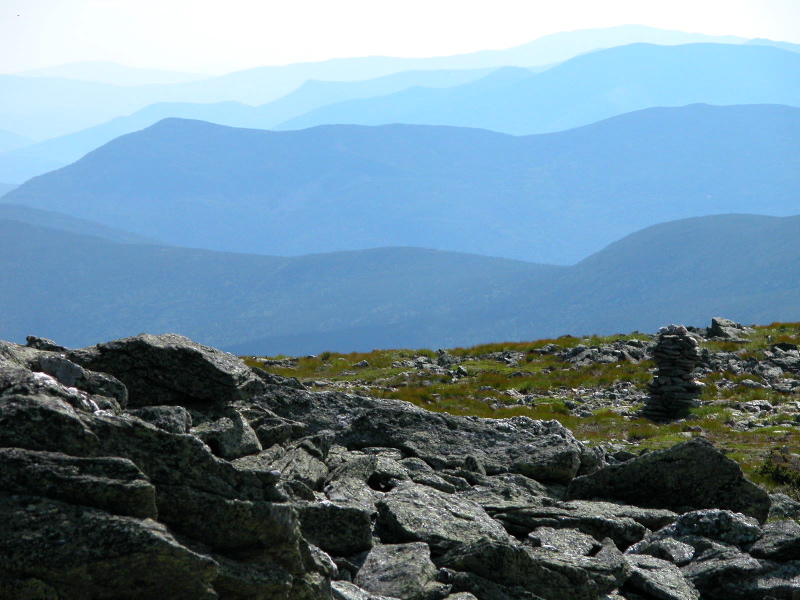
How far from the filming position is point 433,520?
12695 millimetres

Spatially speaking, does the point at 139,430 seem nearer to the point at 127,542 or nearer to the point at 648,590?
the point at 127,542

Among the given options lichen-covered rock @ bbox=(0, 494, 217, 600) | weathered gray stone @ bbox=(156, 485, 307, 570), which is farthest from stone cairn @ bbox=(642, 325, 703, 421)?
lichen-covered rock @ bbox=(0, 494, 217, 600)

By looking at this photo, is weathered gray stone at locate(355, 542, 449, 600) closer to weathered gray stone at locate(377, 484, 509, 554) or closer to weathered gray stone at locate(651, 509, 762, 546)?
weathered gray stone at locate(377, 484, 509, 554)

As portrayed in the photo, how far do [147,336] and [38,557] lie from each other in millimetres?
7769

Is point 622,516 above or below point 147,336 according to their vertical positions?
below

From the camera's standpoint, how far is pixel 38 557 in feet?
24.1

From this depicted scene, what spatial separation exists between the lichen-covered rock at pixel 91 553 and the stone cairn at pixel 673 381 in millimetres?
24570

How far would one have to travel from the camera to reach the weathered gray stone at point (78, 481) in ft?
25.7

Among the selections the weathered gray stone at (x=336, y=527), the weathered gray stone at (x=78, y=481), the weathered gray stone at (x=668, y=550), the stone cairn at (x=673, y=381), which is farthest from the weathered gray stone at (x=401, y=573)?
the stone cairn at (x=673, y=381)

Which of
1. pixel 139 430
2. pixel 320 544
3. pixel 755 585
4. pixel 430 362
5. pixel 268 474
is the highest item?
pixel 139 430

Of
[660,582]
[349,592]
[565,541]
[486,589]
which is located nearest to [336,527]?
[349,592]

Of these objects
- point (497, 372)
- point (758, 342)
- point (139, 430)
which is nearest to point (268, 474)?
point (139, 430)

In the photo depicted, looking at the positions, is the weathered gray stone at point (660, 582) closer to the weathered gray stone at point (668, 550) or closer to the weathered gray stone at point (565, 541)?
the weathered gray stone at point (668, 550)

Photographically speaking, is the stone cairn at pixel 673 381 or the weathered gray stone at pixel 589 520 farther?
the stone cairn at pixel 673 381
